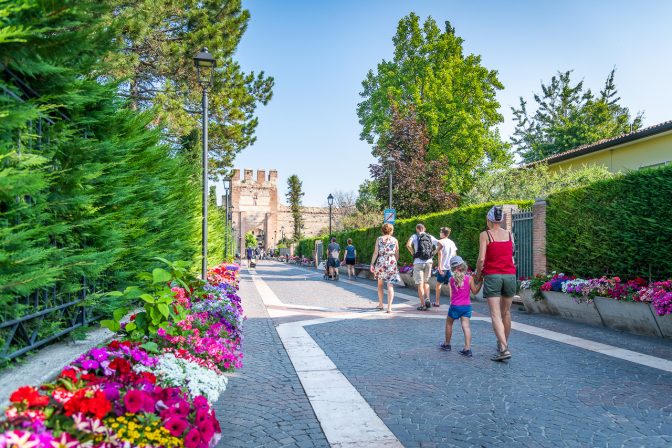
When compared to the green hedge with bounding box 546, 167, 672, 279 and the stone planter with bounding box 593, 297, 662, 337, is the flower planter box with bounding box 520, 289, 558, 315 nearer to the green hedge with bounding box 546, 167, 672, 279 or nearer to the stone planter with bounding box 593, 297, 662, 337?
the green hedge with bounding box 546, 167, 672, 279

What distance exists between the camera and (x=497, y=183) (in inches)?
962

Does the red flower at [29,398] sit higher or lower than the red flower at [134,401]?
higher

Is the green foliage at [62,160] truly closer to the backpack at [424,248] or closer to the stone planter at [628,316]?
the backpack at [424,248]

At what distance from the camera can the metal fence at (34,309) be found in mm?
3119

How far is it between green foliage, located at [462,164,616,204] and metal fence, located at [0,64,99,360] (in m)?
17.8

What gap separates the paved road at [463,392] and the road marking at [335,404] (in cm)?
4

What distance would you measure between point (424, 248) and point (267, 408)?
783 centimetres

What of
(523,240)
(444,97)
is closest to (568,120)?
(444,97)

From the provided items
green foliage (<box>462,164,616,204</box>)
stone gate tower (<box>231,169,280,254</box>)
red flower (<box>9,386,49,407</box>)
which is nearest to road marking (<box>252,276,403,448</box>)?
red flower (<box>9,386,49,407</box>)

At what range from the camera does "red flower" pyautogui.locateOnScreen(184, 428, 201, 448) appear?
236 cm

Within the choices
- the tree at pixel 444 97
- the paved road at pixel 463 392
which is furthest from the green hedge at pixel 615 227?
the tree at pixel 444 97

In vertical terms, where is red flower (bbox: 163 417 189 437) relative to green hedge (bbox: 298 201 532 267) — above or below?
below

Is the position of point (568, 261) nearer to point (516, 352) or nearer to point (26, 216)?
point (516, 352)

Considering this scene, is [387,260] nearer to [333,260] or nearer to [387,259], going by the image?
[387,259]
